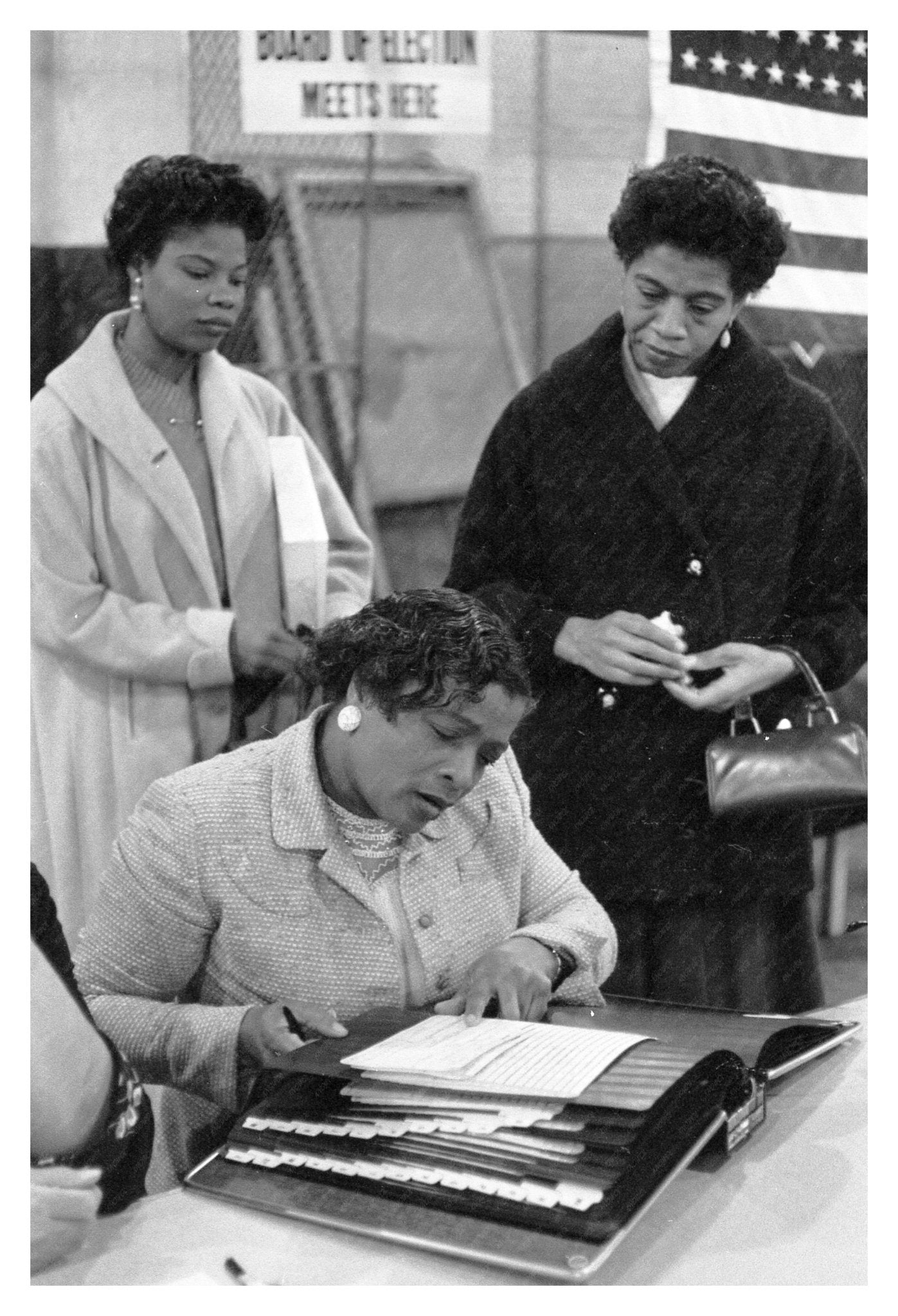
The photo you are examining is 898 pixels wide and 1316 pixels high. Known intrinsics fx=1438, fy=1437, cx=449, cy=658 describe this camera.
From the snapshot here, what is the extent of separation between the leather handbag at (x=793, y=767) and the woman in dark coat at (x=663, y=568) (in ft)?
0.31

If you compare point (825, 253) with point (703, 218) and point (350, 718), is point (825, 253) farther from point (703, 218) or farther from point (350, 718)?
point (350, 718)

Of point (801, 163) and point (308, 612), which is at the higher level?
point (801, 163)

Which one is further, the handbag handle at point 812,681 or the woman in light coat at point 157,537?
the handbag handle at point 812,681

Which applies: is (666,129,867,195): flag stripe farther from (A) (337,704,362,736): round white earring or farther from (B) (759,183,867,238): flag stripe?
(A) (337,704,362,736): round white earring

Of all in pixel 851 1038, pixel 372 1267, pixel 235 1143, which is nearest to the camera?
pixel 372 1267

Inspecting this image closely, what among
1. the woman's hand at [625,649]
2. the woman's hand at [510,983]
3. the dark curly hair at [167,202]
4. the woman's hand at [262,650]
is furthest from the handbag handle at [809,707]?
the dark curly hair at [167,202]

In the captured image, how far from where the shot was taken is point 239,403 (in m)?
2.29

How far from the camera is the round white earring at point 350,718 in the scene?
186cm

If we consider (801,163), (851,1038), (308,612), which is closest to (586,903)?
(851,1038)

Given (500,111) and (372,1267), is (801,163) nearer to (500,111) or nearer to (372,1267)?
(500,111)

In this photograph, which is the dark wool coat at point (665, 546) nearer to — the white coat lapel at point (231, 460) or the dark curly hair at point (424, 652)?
the white coat lapel at point (231, 460)

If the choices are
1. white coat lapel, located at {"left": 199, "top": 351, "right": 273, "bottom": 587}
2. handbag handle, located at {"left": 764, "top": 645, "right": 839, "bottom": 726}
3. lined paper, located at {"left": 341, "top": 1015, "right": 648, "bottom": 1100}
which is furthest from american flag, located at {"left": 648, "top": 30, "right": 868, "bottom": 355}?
lined paper, located at {"left": 341, "top": 1015, "right": 648, "bottom": 1100}

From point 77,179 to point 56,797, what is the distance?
913 millimetres

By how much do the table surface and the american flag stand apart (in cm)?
125
